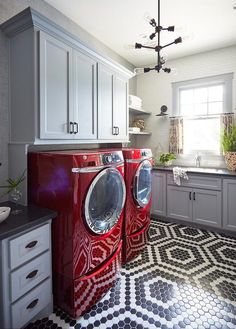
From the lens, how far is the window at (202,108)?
11.2ft

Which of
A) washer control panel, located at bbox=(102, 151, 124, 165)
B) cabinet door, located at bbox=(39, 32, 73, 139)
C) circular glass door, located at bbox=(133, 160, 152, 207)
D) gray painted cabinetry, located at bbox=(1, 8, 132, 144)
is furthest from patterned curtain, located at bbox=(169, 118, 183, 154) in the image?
cabinet door, located at bbox=(39, 32, 73, 139)

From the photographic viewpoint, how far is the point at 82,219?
1559 mm

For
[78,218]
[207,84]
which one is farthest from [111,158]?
[207,84]

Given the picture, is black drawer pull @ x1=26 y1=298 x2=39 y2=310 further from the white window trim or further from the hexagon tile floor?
the white window trim

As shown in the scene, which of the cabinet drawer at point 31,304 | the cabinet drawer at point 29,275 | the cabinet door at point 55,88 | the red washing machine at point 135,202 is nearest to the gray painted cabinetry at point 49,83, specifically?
the cabinet door at point 55,88

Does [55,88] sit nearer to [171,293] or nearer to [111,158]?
[111,158]

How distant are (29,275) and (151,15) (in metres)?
2.87

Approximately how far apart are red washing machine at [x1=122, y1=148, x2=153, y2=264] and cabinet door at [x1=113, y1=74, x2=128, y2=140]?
0.57 m

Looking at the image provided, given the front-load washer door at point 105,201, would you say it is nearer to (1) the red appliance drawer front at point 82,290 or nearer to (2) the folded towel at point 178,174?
(1) the red appliance drawer front at point 82,290

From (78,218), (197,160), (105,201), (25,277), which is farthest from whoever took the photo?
(197,160)

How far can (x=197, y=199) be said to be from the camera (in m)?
3.12

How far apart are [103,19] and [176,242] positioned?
2935 millimetres

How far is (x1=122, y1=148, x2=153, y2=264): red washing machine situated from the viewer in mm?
2219

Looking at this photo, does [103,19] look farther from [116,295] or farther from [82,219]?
[116,295]
